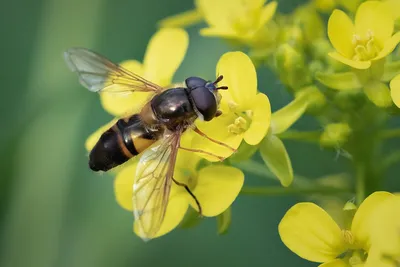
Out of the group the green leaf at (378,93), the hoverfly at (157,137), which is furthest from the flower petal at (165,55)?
the green leaf at (378,93)

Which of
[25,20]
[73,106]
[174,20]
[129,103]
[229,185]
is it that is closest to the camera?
[229,185]

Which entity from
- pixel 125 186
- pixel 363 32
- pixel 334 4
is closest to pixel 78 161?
pixel 125 186

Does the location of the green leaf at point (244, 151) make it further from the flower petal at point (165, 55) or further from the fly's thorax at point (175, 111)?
the flower petal at point (165, 55)

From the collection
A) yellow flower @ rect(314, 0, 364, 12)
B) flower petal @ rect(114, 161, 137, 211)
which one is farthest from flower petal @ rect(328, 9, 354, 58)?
flower petal @ rect(114, 161, 137, 211)

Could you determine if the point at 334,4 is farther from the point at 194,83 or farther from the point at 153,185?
the point at 153,185

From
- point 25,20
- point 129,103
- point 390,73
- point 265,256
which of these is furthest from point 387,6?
point 25,20

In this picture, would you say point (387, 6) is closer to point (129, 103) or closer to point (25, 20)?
point (129, 103)
